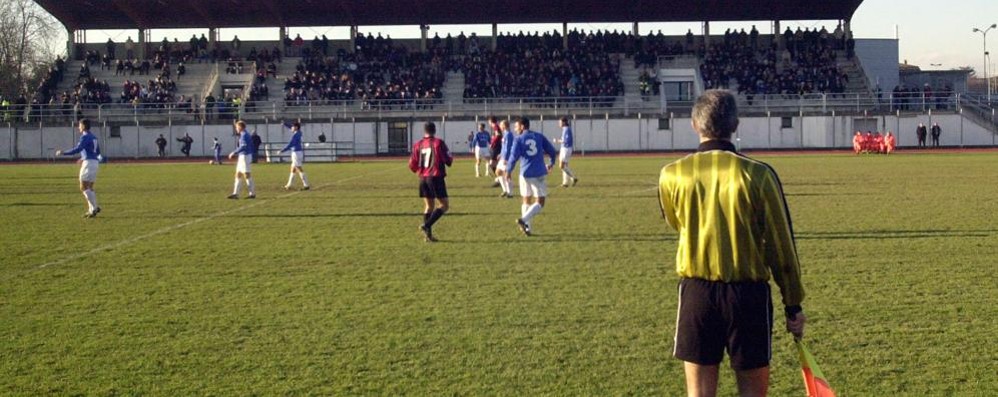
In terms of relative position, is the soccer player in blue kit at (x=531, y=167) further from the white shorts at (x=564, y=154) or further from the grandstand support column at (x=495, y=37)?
the grandstand support column at (x=495, y=37)

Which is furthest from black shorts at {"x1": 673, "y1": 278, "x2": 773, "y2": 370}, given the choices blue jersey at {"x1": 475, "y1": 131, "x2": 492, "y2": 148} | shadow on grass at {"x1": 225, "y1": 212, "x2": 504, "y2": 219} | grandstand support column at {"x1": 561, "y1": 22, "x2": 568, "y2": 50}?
grandstand support column at {"x1": 561, "y1": 22, "x2": 568, "y2": 50}

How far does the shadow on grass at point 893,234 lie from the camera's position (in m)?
15.5

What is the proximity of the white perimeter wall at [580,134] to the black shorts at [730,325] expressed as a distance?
55351mm

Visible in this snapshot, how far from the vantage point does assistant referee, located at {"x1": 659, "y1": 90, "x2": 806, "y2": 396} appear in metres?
4.96

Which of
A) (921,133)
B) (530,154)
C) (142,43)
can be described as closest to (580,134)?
(921,133)

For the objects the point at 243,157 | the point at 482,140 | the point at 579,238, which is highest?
the point at 482,140

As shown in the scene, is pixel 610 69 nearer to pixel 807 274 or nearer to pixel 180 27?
pixel 180 27

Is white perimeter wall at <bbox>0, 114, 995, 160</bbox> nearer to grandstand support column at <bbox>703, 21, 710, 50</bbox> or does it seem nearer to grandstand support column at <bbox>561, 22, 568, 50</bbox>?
grandstand support column at <bbox>703, 21, 710, 50</bbox>

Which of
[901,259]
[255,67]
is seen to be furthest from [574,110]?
[901,259]

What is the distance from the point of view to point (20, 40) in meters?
79.1

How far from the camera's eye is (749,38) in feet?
233

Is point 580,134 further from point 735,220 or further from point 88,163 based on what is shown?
point 735,220

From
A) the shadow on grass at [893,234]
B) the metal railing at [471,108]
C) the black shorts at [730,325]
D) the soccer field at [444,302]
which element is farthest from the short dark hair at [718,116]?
the metal railing at [471,108]

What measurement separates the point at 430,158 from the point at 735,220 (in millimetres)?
11212
